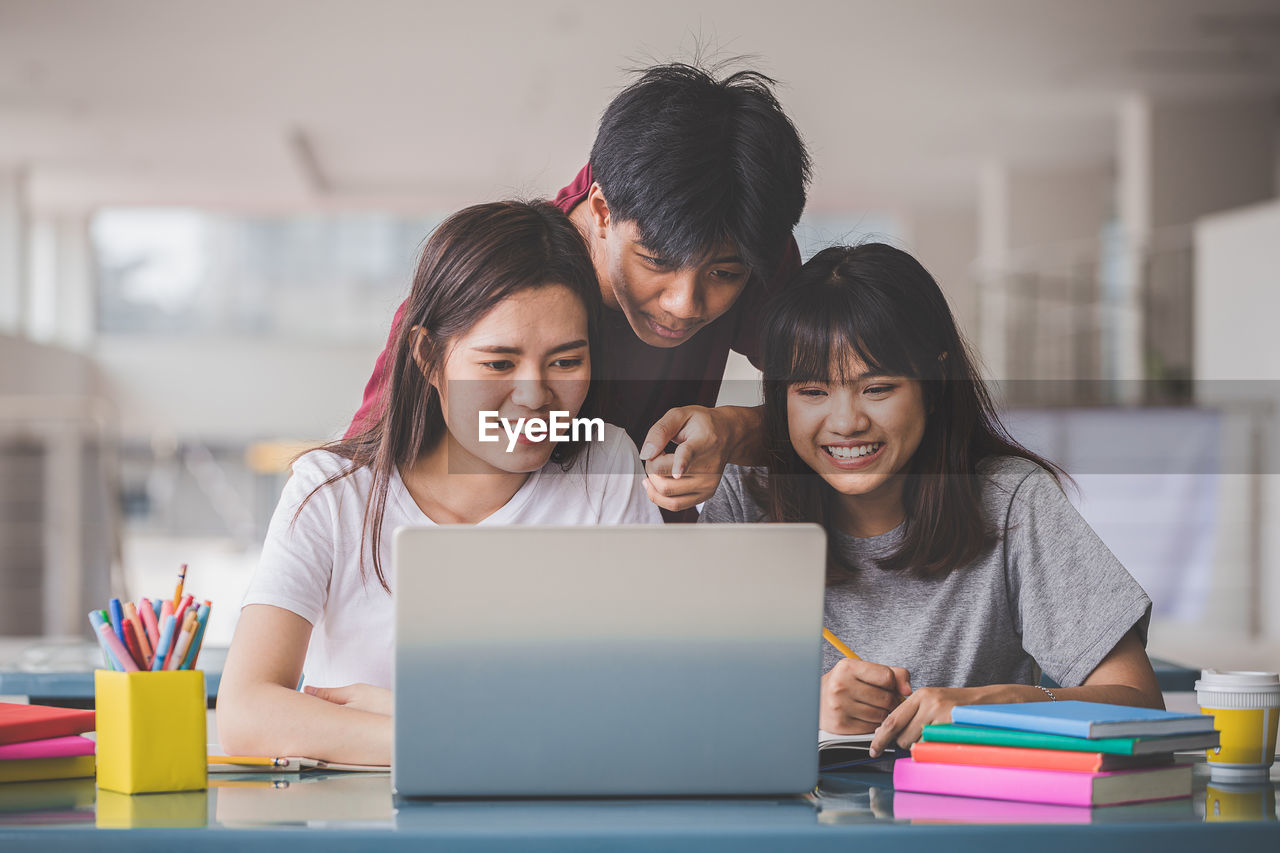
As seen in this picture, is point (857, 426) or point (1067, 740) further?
point (857, 426)

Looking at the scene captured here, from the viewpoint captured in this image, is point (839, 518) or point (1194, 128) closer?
point (839, 518)

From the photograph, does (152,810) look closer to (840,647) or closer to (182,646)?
(182,646)

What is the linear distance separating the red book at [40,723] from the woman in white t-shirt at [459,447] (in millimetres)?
169

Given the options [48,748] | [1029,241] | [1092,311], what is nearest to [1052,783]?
[48,748]

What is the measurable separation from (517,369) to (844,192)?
2.34 metres

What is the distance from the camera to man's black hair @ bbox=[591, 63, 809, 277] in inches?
46.4

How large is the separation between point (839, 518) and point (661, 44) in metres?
0.52

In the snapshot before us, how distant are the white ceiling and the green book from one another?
11.5ft

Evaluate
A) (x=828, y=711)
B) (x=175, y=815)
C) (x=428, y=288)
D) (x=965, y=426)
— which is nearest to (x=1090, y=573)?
(x=965, y=426)

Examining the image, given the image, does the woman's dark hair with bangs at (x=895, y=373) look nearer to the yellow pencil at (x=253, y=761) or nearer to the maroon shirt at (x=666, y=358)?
the maroon shirt at (x=666, y=358)

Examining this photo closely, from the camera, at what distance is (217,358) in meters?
9.06

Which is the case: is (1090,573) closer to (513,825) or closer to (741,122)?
(741,122)

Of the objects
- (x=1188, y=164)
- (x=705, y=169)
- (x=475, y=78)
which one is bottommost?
(x=705, y=169)

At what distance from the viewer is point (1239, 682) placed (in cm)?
92
